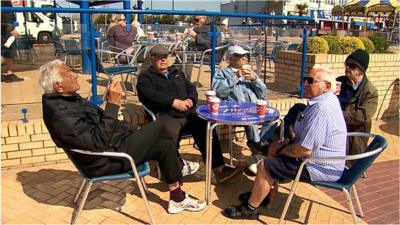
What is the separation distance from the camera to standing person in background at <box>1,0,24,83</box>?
3.83 meters

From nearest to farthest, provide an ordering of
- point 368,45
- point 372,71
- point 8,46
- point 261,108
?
1. point 261,108
2. point 8,46
3. point 372,71
4. point 368,45

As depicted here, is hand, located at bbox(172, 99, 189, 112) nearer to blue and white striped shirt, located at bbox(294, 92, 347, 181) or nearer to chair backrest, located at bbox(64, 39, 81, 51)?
blue and white striped shirt, located at bbox(294, 92, 347, 181)

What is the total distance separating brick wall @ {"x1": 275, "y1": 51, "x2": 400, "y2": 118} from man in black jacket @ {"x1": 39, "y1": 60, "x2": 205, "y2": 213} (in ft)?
10.4

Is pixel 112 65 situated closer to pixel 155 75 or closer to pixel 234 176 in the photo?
pixel 155 75

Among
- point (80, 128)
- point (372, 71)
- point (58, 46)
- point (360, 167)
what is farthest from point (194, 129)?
point (372, 71)

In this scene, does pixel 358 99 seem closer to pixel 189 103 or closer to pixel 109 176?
pixel 189 103

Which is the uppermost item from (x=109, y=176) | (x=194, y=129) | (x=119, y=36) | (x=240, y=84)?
(x=119, y=36)

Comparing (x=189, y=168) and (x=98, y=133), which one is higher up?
(x=98, y=133)

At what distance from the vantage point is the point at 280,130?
140 inches

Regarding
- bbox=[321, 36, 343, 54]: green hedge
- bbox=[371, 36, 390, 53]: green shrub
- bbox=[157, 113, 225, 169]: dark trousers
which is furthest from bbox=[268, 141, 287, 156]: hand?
bbox=[371, 36, 390, 53]: green shrub

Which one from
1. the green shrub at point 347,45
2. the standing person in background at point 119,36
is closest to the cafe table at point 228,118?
the standing person in background at point 119,36

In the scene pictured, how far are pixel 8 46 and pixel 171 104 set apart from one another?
193 cm

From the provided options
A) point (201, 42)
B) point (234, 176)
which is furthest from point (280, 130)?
point (201, 42)

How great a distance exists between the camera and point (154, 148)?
290 centimetres
